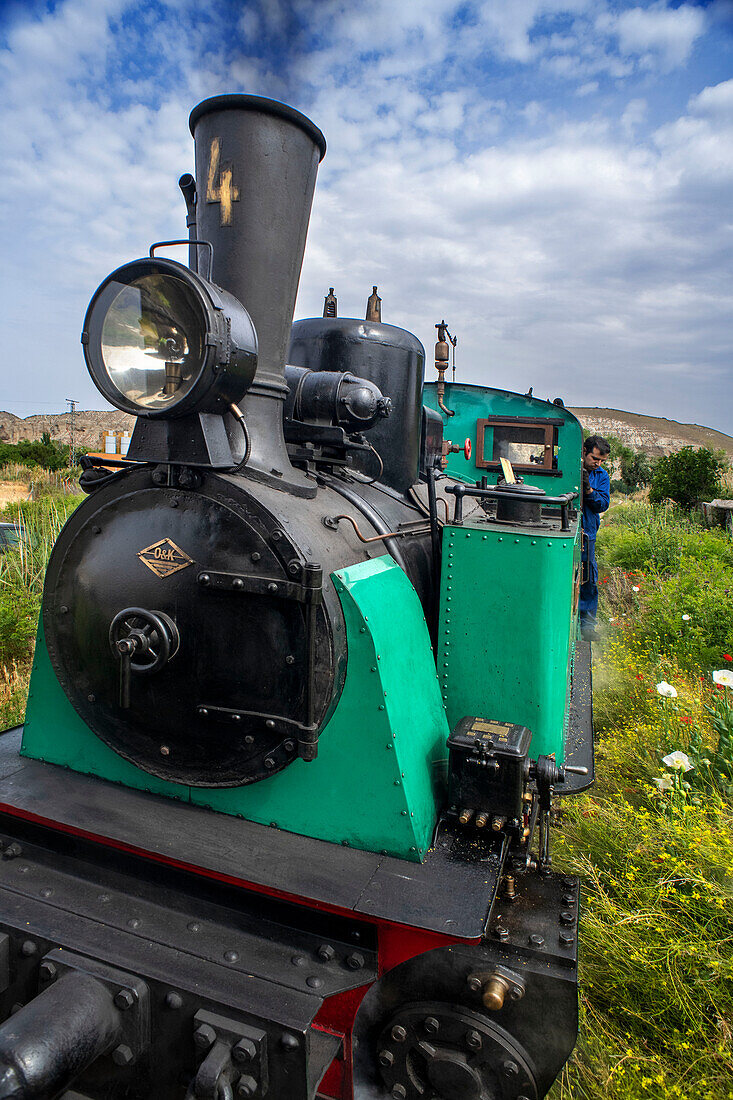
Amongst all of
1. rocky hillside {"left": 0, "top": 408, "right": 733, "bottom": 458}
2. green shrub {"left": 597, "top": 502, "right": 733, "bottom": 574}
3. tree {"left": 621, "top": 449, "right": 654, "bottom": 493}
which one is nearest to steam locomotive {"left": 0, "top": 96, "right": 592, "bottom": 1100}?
green shrub {"left": 597, "top": 502, "right": 733, "bottom": 574}

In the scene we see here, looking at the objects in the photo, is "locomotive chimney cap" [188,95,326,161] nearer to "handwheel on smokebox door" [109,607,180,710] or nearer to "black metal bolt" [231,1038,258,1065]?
"handwheel on smokebox door" [109,607,180,710]

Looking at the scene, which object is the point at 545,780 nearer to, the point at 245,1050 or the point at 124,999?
the point at 245,1050

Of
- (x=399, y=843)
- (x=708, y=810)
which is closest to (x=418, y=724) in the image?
(x=399, y=843)

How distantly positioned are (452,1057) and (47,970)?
1.07 m

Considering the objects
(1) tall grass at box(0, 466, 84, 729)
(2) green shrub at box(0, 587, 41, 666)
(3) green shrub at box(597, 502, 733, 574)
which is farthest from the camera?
(3) green shrub at box(597, 502, 733, 574)

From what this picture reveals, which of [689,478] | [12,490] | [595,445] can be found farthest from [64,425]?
[595,445]

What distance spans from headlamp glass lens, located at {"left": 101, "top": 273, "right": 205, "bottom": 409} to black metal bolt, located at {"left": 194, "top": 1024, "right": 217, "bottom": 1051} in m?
1.59

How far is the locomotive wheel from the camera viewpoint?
179 cm

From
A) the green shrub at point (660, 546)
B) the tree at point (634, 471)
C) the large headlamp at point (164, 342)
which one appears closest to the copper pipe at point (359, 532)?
the large headlamp at point (164, 342)

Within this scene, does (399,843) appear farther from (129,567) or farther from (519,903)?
(129,567)

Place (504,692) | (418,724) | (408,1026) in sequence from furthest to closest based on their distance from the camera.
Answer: (504,692) → (418,724) → (408,1026)

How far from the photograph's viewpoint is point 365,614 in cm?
203

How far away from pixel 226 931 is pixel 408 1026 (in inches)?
22.3

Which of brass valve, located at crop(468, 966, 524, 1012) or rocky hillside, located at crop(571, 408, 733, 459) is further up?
rocky hillside, located at crop(571, 408, 733, 459)
